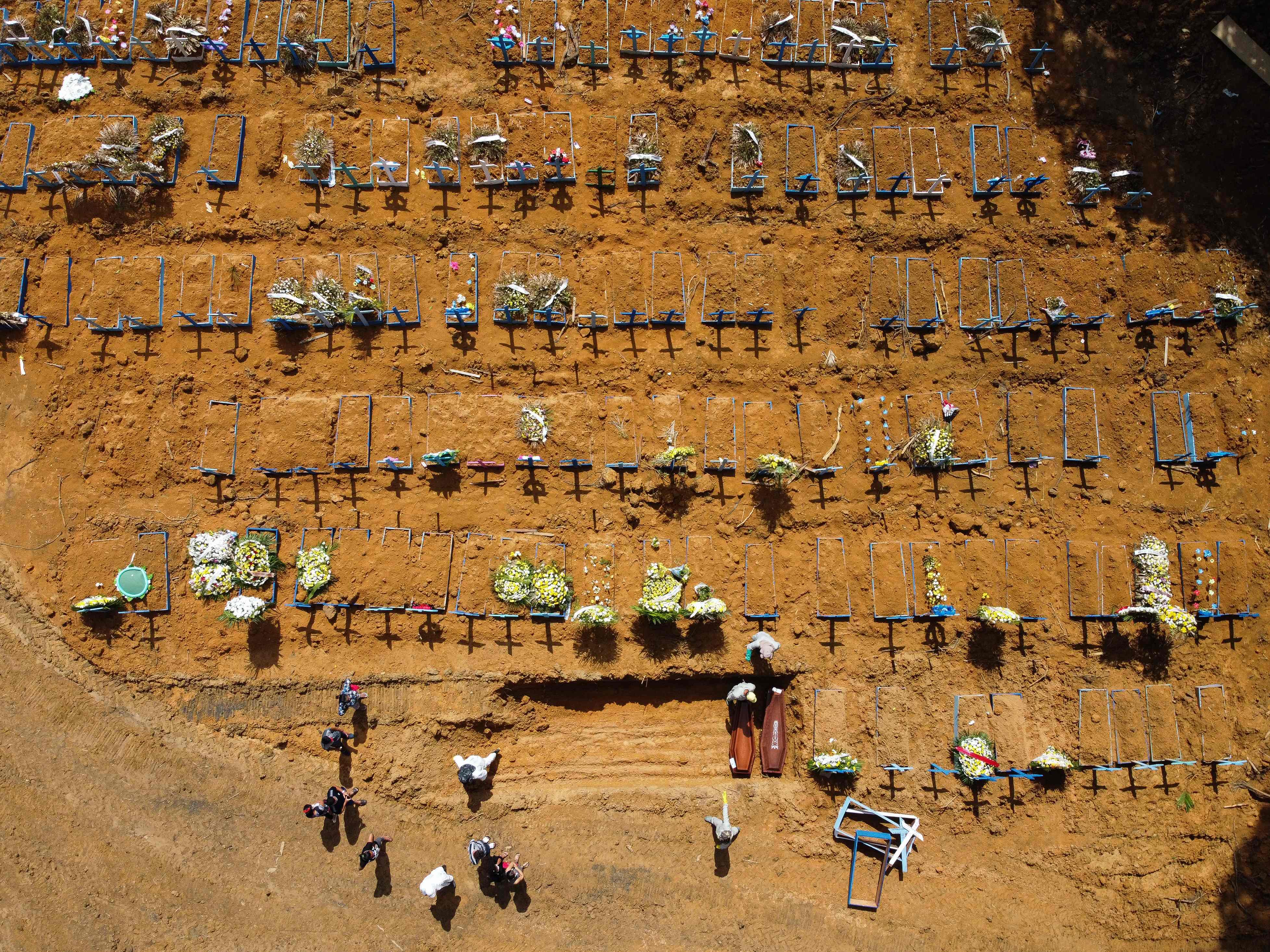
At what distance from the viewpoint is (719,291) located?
14523 millimetres

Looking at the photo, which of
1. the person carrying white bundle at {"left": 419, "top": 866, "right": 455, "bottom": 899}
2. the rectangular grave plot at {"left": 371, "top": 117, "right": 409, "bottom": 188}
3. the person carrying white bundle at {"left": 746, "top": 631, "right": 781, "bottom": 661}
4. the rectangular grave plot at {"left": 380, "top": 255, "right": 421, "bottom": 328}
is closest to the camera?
the person carrying white bundle at {"left": 419, "top": 866, "right": 455, "bottom": 899}

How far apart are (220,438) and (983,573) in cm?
1630

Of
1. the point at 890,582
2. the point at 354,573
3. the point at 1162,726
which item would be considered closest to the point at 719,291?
the point at 890,582

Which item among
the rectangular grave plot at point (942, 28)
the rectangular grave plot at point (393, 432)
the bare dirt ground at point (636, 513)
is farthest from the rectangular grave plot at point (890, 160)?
the rectangular grave plot at point (393, 432)

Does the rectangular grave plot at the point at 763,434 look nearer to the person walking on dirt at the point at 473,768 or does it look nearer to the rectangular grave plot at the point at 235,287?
the person walking on dirt at the point at 473,768

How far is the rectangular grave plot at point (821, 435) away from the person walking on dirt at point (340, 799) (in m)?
11.4

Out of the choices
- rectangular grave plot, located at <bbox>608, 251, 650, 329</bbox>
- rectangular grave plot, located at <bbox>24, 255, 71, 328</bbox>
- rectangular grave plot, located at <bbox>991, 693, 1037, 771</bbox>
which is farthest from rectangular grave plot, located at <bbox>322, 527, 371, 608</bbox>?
rectangular grave plot, located at <bbox>991, 693, 1037, 771</bbox>

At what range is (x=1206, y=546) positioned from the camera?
14.2 m

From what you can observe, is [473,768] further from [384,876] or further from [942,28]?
[942,28]

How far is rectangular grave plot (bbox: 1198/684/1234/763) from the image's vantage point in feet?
45.4

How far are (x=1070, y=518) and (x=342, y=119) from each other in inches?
707

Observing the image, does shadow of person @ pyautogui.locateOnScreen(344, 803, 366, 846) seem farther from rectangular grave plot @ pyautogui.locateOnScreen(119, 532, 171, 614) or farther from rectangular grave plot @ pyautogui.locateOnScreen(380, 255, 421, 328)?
rectangular grave plot @ pyautogui.locateOnScreen(380, 255, 421, 328)

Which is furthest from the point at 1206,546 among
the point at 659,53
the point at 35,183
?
the point at 35,183

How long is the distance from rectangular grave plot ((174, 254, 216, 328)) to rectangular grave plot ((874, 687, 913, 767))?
53.3ft
